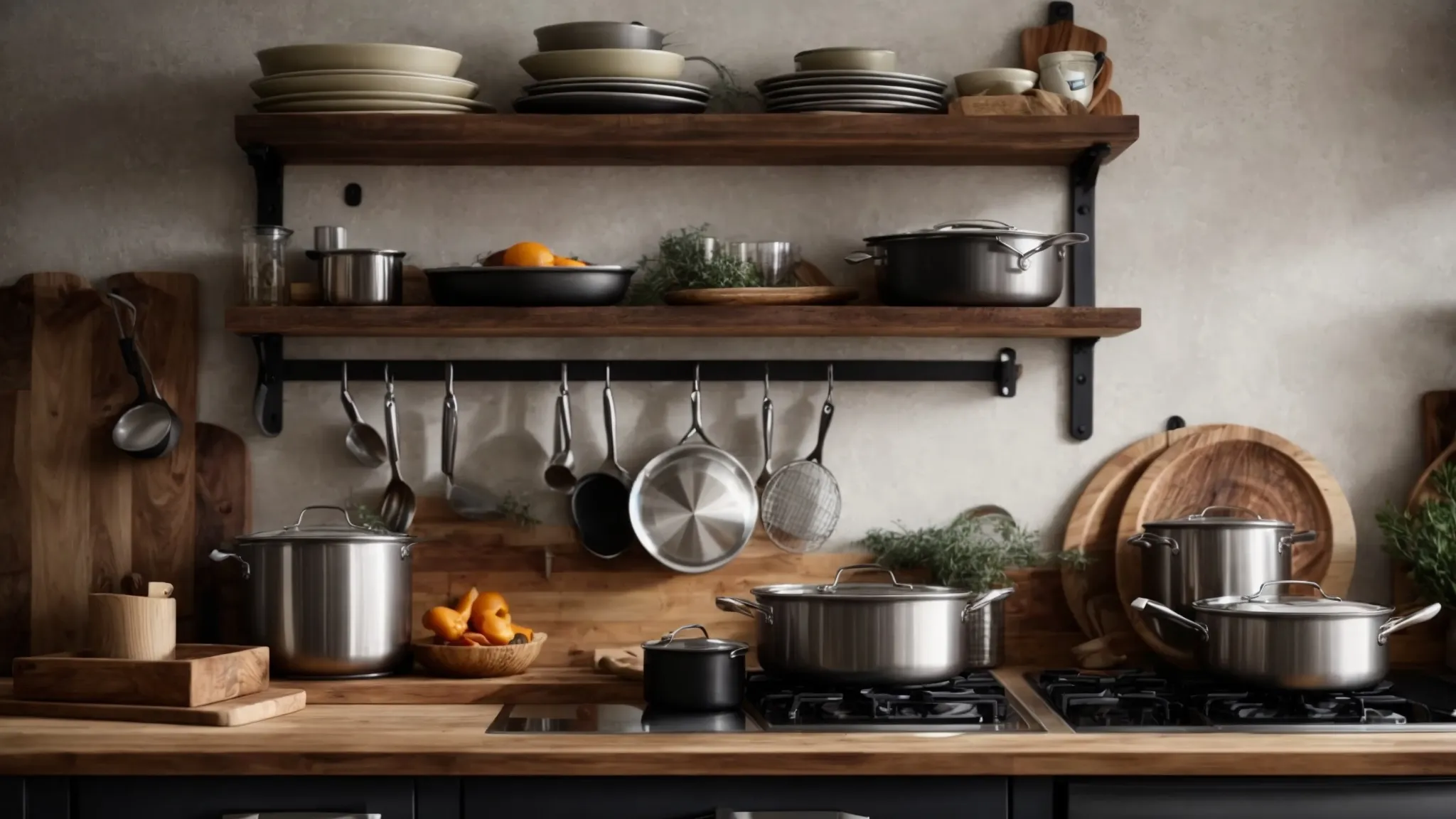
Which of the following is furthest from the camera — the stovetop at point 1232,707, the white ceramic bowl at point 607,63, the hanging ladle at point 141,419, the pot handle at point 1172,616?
the hanging ladle at point 141,419

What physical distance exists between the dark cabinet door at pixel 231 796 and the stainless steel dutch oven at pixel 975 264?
1.17m

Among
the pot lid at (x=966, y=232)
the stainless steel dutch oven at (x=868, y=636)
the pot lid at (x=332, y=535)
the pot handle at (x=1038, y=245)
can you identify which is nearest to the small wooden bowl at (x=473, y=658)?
the pot lid at (x=332, y=535)

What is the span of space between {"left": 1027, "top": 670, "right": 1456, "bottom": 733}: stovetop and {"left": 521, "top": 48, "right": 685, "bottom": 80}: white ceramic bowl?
1.28 meters

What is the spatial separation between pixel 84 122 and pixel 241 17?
0.37 m

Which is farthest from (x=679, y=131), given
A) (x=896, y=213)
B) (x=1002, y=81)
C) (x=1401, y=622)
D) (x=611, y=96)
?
(x=1401, y=622)

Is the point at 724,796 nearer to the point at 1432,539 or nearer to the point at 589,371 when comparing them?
the point at 589,371

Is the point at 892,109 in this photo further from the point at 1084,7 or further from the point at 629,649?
the point at 629,649

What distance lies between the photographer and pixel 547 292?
2.38 m

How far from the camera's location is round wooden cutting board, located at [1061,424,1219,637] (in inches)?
103

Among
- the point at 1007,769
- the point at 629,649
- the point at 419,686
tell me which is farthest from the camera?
the point at 629,649

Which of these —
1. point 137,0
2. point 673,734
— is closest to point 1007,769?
point 673,734

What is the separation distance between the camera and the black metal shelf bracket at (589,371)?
2629 mm

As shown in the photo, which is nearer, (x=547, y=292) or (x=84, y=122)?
(x=547, y=292)

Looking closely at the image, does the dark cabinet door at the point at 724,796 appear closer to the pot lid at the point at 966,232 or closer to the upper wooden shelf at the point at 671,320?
the upper wooden shelf at the point at 671,320
